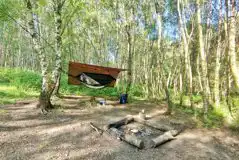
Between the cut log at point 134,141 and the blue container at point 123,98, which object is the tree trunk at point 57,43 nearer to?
the blue container at point 123,98

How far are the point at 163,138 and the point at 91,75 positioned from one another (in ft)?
12.7

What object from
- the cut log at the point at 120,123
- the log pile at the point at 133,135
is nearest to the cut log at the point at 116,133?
the log pile at the point at 133,135

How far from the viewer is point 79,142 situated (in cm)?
404

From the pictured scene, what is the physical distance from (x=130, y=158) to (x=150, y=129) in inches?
64.6

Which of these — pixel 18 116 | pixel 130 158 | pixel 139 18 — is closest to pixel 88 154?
pixel 130 158

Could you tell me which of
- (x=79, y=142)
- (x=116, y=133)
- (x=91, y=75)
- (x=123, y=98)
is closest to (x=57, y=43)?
(x=91, y=75)

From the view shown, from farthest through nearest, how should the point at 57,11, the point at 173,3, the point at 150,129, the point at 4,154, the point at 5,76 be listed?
the point at 5,76 → the point at 173,3 → the point at 57,11 → the point at 150,129 → the point at 4,154

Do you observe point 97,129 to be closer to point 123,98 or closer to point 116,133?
point 116,133

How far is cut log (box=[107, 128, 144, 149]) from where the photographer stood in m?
4.01

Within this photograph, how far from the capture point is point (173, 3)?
36.4 ft

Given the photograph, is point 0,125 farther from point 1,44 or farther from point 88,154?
point 1,44

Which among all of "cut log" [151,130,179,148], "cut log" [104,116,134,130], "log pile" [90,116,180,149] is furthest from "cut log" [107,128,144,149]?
"cut log" [151,130,179,148]

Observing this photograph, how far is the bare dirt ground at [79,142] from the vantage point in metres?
3.57

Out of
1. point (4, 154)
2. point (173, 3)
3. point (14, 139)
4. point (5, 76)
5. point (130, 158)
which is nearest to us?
point (4, 154)
